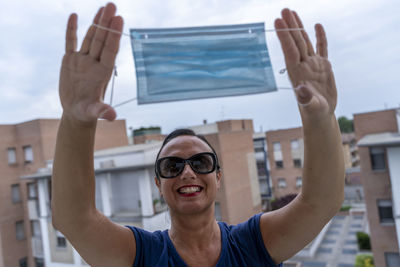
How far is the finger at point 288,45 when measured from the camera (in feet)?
2.48

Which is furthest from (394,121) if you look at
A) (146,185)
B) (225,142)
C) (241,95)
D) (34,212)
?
(34,212)

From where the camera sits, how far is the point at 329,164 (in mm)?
827

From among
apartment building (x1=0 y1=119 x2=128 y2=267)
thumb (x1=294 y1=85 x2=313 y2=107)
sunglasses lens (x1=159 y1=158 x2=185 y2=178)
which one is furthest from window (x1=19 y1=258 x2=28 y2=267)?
thumb (x1=294 y1=85 x2=313 y2=107)

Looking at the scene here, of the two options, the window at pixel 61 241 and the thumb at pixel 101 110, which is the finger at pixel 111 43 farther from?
the window at pixel 61 241

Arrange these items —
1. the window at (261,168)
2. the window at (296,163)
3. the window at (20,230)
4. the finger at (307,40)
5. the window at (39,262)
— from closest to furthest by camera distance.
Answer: the finger at (307,40) → the window at (39,262) → the window at (20,230) → the window at (261,168) → the window at (296,163)

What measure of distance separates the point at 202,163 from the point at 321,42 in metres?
0.48

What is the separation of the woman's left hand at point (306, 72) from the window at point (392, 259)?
839cm

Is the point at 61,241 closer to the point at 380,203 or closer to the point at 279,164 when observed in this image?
the point at 380,203

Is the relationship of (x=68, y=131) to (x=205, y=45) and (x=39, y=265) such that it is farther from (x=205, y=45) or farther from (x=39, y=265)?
(x=39, y=265)

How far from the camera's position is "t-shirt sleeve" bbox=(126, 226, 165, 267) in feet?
→ 2.84

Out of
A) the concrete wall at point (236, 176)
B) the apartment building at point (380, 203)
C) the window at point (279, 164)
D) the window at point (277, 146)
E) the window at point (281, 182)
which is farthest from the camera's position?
the window at point (281, 182)

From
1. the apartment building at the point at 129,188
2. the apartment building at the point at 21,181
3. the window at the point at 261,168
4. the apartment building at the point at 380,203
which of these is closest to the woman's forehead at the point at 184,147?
the apartment building at the point at 129,188

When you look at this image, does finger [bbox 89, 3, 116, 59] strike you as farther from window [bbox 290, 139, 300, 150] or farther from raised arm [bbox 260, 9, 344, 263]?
window [bbox 290, 139, 300, 150]

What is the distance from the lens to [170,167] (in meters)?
0.93
